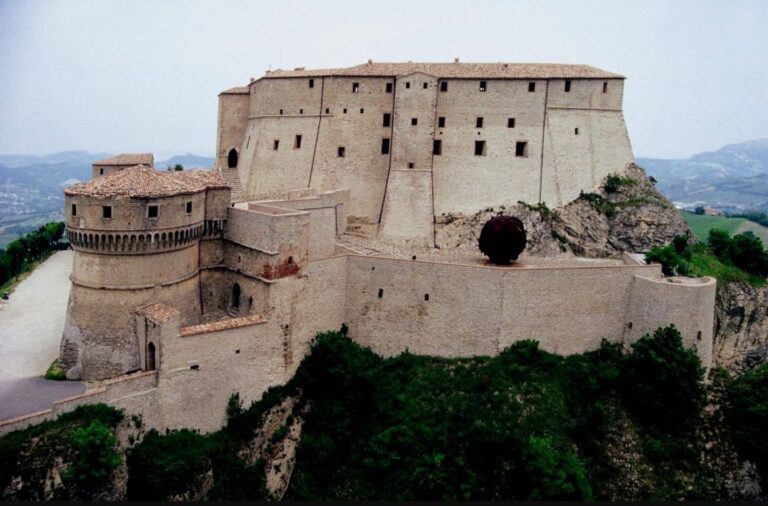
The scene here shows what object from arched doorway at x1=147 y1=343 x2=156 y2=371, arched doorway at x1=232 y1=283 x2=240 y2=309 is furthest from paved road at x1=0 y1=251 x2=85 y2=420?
arched doorway at x1=232 y1=283 x2=240 y2=309

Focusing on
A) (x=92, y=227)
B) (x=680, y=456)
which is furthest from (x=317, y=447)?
(x=680, y=456)

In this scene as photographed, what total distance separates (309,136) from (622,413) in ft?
80.4

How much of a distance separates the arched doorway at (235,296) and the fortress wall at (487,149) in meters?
16.0

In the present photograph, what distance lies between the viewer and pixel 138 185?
74.1ft

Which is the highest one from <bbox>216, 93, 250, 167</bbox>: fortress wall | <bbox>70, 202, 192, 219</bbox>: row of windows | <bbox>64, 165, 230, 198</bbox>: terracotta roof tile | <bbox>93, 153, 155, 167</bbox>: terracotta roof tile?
<bbox>216, 93, 250, 167</bbox>: fortress wall


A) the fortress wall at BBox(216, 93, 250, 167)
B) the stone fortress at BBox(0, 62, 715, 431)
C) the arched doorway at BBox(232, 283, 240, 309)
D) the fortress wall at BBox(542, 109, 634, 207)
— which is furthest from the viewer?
the fortress wall at BBox(216, 93, 250, 167)

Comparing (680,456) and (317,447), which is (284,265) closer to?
(317,447)

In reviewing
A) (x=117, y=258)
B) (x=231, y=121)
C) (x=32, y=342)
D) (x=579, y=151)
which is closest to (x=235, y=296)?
(x=117, y=258)

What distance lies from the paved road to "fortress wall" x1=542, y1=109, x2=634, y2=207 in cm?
2800

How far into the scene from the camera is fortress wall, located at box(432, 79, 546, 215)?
124 feet

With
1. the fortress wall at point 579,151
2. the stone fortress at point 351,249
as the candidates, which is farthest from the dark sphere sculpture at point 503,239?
the fortress wall at point 579,151

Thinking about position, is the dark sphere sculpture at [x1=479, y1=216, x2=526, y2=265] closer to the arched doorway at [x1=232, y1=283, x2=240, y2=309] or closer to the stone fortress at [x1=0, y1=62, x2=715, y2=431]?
the stone fortress at [x1=0, y1=62, x2=715, y2=431]

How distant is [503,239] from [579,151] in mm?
13468

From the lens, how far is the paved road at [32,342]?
21013 millimetres
